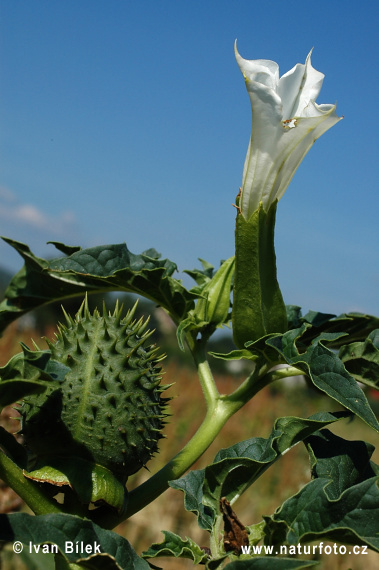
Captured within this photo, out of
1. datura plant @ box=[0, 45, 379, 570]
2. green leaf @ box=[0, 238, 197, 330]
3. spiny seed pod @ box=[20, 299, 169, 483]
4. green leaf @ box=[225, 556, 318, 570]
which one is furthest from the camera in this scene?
green leaf @ box=[0, 238, 197, 330]

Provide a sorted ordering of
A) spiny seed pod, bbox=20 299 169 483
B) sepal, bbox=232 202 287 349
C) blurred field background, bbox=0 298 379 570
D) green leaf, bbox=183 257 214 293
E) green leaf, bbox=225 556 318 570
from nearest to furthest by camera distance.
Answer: green leaf, bbox=225 556 318 570 < spiny seed pod, bbox=20 299 169 483 < sepal, bbox=232 202 287 349 < green leaf, bbox=183 257 214 293 < blurred field background, bbox=0 298 379 570

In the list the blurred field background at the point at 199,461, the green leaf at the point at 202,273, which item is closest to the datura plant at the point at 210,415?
the green leaf at the point at 202,273

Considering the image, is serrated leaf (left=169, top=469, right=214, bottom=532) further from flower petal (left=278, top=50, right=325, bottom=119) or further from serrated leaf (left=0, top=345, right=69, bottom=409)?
flower petal (left=278, top=50, right=325, bottom=119)

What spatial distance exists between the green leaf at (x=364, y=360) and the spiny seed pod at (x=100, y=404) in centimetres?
39

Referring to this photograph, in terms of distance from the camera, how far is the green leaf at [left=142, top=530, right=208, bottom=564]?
103cm

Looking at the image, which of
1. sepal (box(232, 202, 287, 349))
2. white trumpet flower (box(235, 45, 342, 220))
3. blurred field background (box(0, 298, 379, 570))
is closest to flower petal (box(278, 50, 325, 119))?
white trumpet flower (box(235, 45, 342, 220))

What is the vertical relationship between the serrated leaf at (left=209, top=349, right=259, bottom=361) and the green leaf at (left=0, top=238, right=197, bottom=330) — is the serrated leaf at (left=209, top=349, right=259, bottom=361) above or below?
below

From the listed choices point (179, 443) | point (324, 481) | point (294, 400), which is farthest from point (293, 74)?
point (294, 400)

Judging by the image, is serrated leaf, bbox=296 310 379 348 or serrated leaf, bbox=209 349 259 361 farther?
serrated leaf, bbox=296 310 379 348

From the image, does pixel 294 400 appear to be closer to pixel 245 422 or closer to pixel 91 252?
pixel 245 422

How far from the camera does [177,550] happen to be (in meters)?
1.05

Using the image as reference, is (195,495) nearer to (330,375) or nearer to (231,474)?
(231,474)

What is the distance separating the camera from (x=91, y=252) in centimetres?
134

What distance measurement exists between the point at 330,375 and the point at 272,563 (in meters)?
Result: 0.32
